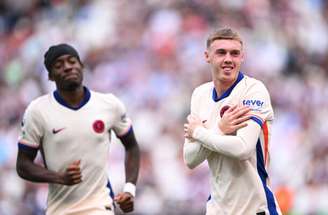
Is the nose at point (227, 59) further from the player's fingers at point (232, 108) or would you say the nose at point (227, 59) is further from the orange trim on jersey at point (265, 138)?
the orange trim on jersey at point (265, 138)

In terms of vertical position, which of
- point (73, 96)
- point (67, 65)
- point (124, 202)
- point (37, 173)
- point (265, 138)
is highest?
point (67, 65)

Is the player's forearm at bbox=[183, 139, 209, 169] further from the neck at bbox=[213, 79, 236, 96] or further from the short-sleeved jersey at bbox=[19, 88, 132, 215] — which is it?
the short-sleeved jersey at bbox=[19, 88, 132, 215]

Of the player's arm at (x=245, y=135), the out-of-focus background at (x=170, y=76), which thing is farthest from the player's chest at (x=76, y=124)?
the out-of-focus background at (x=170, y=76)

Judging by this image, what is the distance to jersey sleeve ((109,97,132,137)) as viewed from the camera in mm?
10406

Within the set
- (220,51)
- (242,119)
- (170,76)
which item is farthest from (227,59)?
(170,76)

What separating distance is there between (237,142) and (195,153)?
20.3 inches

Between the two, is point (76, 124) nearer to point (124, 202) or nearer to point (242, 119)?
point (124, 202)

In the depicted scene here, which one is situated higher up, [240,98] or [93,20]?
[93,20]

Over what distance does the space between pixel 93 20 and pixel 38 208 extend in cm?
423

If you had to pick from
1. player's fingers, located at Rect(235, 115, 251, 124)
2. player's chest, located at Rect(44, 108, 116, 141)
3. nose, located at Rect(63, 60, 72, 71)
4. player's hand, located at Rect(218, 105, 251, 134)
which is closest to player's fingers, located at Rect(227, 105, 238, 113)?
player's hand, located at Rect(218, 105, 251, 134)

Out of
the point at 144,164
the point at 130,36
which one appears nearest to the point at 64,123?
the point at 144,164

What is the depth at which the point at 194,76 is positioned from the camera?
1725 cm

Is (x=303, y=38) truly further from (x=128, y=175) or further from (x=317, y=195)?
(x=128, y=175)

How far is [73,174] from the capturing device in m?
9.51
